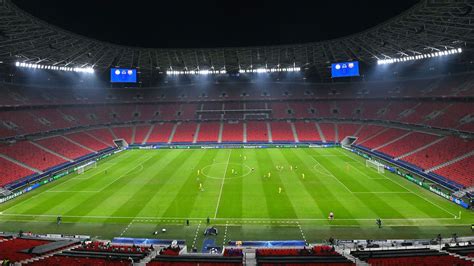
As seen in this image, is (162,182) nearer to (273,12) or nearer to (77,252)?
(77,252)

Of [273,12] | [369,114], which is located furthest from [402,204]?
[369,114]

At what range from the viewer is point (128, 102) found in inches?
3408

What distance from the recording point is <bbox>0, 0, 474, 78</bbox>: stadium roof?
36719 millimetres

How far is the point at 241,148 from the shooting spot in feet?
226

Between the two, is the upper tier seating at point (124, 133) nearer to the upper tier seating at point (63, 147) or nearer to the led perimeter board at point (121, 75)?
the upper tier seating at point (63, 147)

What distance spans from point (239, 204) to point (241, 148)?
37.3 meters

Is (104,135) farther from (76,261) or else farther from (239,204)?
(76,261)

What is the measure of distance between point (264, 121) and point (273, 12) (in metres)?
39.4

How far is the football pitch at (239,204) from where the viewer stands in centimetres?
2567

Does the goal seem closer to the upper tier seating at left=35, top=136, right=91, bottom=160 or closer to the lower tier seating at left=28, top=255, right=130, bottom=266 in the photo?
the lower tier seating at left=28, top=255, right=130, bottom=266

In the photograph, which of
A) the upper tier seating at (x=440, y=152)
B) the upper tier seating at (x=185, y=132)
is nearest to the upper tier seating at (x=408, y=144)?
the upper tier seating at (x=440, y=152)

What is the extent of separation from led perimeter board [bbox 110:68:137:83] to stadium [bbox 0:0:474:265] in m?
0.25

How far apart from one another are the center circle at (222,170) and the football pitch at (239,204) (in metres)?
0.16

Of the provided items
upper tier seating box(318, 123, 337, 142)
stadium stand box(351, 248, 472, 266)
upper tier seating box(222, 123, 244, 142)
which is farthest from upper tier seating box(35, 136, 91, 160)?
upper tier seating box(318, 123, 337, 142)
